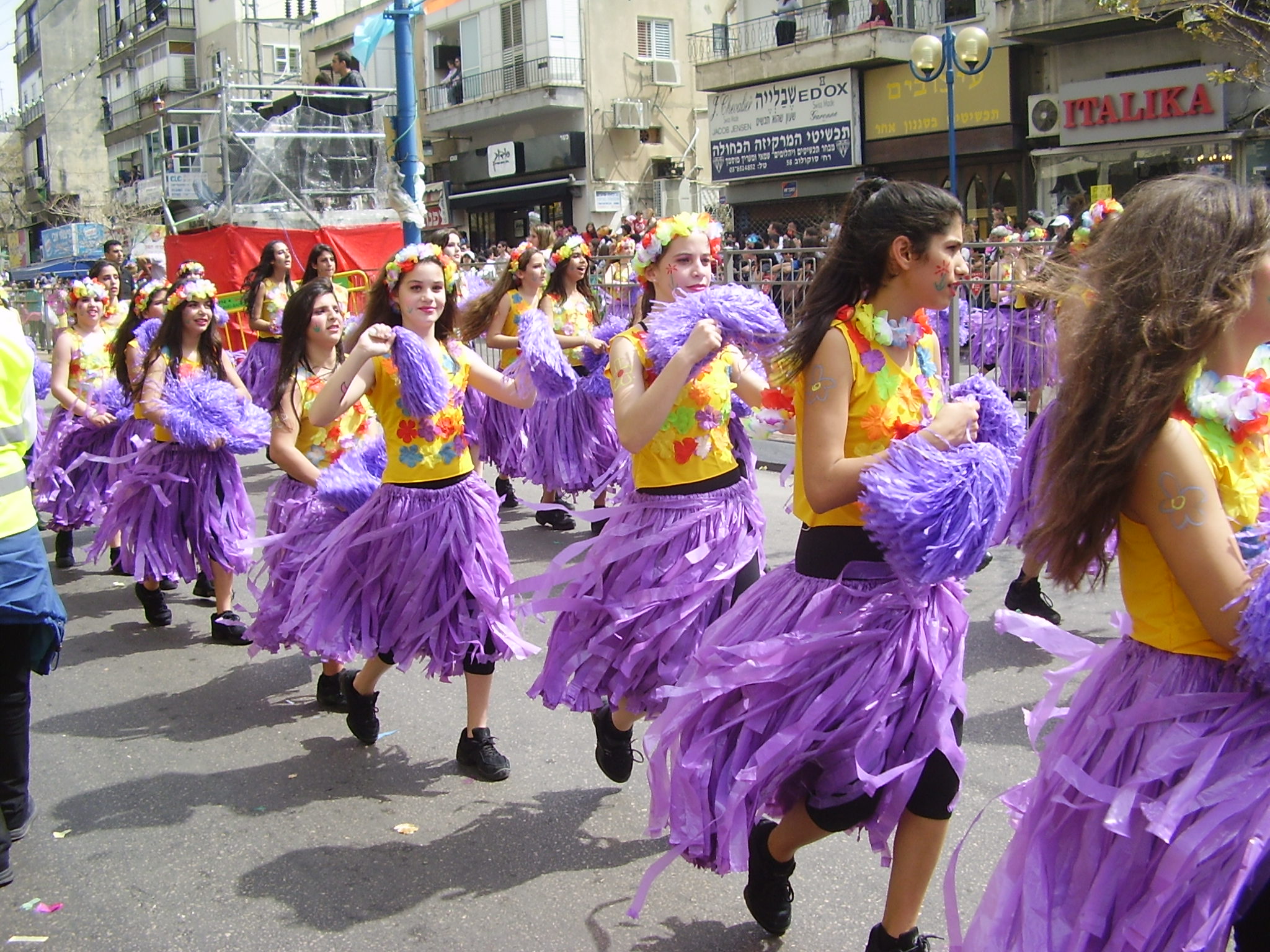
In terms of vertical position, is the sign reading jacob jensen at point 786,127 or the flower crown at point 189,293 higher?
the sign reading jacob jensen at point 786,127

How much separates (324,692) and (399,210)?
9.77 meters

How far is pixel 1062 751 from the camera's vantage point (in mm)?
2359

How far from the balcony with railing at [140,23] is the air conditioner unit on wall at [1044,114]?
37709 mm

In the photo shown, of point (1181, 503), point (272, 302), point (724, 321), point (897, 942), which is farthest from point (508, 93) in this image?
point (1181, 503)

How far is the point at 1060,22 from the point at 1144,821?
1982cm

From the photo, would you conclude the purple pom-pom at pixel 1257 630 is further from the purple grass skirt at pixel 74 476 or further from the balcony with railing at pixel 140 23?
the balcony with railing at pixel 140 23

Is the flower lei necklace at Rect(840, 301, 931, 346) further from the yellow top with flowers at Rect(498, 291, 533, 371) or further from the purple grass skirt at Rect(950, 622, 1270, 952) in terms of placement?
the yellow top with flowers at Rect(498, 291, 533, 371)

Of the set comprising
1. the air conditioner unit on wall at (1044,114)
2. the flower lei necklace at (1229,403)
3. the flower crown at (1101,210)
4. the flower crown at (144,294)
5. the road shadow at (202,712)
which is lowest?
the road shadow at (202,712)

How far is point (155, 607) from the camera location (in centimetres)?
694

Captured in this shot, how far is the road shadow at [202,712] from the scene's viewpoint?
5320 millimetres

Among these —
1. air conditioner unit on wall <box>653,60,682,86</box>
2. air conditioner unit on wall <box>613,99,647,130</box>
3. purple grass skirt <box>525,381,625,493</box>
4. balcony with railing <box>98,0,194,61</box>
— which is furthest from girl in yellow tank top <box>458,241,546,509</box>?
balcony with railing <box>98,0,194,61</box>

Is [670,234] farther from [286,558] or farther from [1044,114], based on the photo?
[1044,114]

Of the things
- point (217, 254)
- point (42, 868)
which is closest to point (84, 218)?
point (217, 254)

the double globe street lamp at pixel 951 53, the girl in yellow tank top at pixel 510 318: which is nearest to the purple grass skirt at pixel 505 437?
the girl in yellow tank top at pixel 510 318
